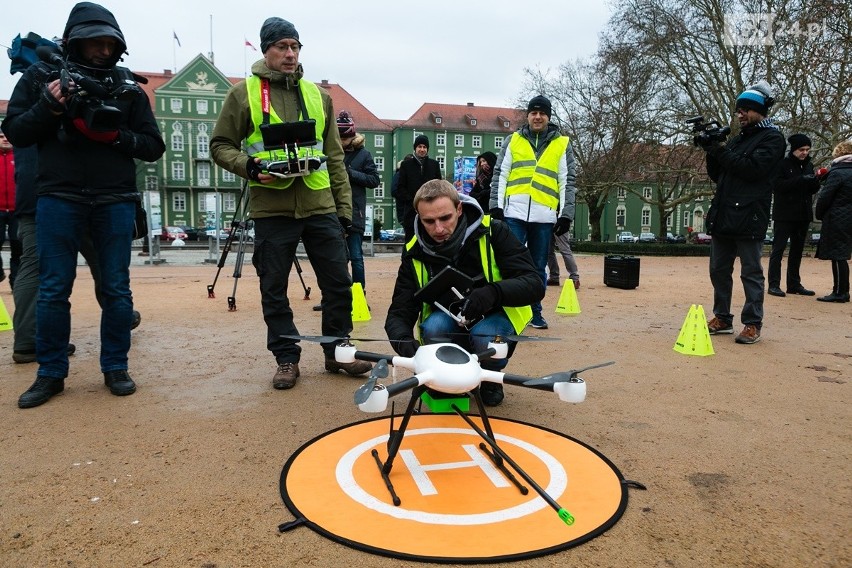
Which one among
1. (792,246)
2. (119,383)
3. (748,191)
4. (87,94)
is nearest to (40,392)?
(119,383)

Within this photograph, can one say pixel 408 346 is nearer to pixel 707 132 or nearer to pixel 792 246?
pixel 707 132

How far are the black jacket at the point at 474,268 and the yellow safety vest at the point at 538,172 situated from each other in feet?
7.61

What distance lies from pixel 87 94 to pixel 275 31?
→ 45.9 inches

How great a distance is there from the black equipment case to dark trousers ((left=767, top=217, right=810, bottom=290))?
1802 millimetres

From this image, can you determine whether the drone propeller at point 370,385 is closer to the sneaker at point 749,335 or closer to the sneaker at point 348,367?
the sneaker at point 348,367

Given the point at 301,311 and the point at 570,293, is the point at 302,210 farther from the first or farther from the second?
the point at 570,293

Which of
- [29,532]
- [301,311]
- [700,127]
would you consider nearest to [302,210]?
[29,532]

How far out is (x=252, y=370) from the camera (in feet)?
14.1

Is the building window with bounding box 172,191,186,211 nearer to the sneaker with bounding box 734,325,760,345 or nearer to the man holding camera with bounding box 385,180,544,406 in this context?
the sneaker with bounding box 734,325,760,345

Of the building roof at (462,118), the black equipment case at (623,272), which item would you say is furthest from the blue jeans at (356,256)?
the building roof at (462,118)

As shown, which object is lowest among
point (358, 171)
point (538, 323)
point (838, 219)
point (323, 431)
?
point (323, 431)

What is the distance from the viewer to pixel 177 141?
61.9m

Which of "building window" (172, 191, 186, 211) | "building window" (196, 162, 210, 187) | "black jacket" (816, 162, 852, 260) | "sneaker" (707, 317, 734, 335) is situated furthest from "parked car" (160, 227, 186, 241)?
"sneaker" (707, 317, 734, 335)

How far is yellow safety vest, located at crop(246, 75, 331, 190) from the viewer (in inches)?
A: 151
